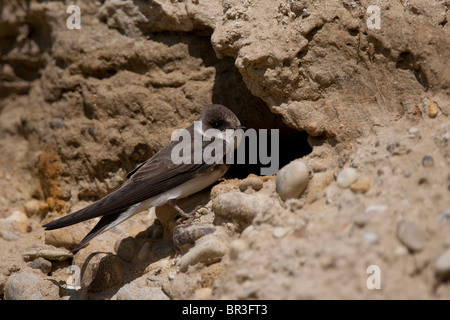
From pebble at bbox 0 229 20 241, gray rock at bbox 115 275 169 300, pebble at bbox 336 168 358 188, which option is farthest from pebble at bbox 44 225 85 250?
pebble at bbox 336 168 358 188

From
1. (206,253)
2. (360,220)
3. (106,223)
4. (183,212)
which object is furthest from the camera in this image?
(183,212)

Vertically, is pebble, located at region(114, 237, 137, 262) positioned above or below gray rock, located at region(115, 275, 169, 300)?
above

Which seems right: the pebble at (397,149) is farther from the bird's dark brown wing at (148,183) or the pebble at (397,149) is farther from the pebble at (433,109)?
the bird's dark brown wing at (148,183)

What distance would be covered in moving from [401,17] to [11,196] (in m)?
2.91

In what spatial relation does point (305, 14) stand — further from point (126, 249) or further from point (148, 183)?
point (126, 249)

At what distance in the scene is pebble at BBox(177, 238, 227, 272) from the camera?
7.93 feet

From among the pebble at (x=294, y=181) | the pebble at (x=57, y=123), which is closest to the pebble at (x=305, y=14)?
the pebble at (x=294, y=181)

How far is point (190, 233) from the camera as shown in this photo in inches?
103

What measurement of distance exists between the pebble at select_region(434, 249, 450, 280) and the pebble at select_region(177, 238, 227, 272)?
3.23ft

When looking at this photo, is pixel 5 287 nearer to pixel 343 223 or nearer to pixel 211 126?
pixel 211 126

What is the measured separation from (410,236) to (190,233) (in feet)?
3.62

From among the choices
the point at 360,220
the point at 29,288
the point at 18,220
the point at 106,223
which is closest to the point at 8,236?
the point at 18,220

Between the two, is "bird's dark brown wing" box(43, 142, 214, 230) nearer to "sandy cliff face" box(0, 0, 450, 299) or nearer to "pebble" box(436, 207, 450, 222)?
"sandy cliff face" box(0, 0, 450, 299)

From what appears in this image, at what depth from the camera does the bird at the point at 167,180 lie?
112 inches
